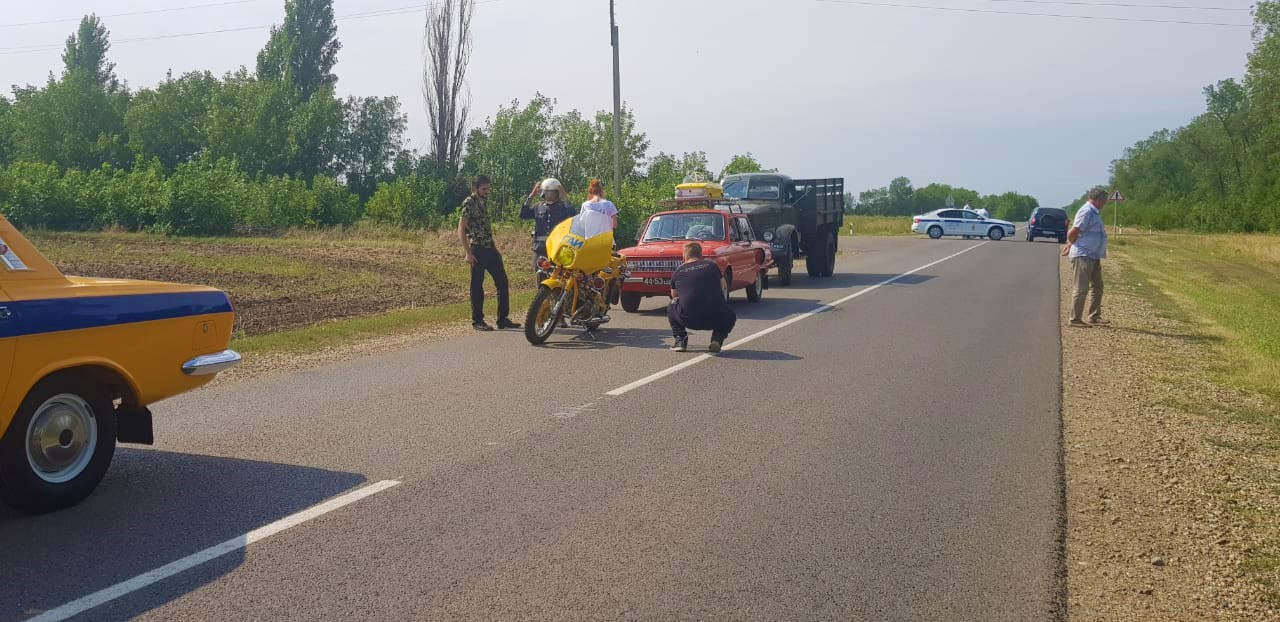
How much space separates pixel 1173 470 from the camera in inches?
266

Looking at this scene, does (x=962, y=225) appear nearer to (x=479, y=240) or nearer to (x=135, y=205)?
(x=135, y=205)

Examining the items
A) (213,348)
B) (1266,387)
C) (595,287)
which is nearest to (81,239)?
(595,287)

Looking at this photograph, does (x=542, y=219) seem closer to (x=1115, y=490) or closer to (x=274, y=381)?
(x=274, y=381)

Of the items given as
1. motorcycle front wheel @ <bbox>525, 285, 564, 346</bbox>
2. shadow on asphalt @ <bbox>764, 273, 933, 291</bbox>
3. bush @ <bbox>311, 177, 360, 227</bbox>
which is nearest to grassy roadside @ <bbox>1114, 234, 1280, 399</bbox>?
shadow on asphalt @ <bbox>764, 273, 933, 291</bbox>

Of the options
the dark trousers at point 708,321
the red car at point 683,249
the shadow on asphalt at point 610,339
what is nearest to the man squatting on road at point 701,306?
the dark trousers at point 708,321

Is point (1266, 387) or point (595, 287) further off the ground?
point (595, 287)

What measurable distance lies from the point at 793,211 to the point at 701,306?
1263 centimetres

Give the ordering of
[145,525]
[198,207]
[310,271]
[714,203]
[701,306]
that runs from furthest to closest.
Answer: [198,207]
[310,271]
[714,203]
[701,306]
[145,525]

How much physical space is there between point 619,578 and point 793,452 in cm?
263

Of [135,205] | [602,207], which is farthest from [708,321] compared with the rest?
[135,205]

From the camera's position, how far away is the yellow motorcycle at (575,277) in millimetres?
12141

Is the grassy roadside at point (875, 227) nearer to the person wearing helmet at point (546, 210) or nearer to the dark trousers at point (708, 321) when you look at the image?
the person wearing helmet at point (546, 210)

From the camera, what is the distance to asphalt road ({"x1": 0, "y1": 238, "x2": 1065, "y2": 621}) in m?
4.32

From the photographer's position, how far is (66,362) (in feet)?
17.1
